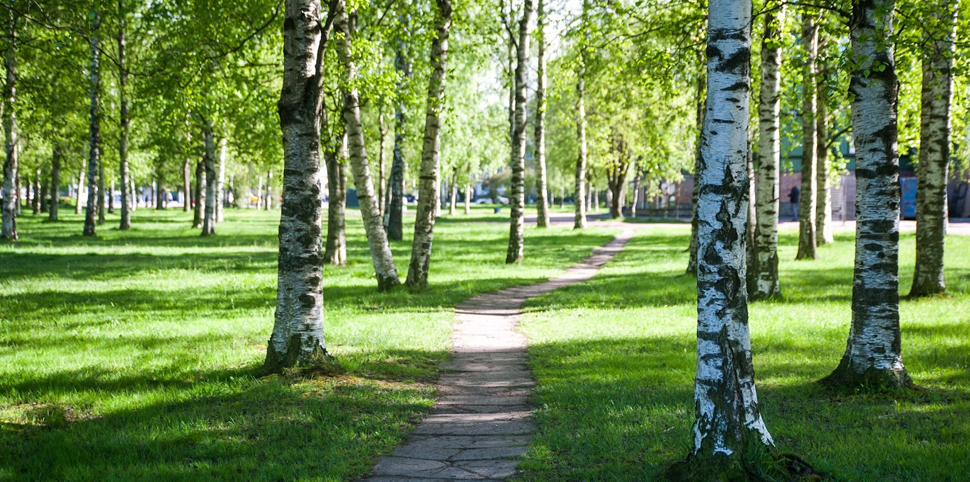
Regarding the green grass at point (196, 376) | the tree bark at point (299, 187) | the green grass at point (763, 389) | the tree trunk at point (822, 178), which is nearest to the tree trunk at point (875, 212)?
the green grass at point (763, 389)

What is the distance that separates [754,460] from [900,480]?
0.98m

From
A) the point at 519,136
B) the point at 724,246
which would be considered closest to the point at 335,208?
the point at 519,136

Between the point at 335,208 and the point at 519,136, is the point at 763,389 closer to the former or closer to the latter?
the point at 335,208

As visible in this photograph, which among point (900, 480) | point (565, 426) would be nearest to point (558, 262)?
point (565, 426)

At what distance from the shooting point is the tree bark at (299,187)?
7645 millimetres

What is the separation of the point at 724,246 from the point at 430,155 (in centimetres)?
1010

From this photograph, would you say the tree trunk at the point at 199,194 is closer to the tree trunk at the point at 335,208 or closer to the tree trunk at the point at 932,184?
the tree trunk at the point at 335,208

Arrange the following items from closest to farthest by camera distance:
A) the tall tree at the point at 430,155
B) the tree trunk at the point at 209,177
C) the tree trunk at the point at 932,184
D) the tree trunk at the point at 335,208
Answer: the tree trunk at the point at 932,184
the tall tree at the point at 430,155
the tree trunk at the point at 335,208
the tree trunk at the point at 209,177

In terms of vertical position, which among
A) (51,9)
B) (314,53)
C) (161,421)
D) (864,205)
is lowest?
(161,421)

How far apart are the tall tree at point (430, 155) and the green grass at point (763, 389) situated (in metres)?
2.47

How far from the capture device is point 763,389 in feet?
23.1

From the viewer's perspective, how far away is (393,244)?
27.9 metres

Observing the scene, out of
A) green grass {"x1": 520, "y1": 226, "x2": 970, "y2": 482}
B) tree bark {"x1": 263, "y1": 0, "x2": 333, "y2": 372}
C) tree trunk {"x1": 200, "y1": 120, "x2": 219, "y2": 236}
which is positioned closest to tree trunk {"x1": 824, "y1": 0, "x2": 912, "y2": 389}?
green grass {"x1": 520, "y1": 226, "x2": 970, "y2": 482}

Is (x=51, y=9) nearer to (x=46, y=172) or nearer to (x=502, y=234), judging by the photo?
(x=502, y=234)
